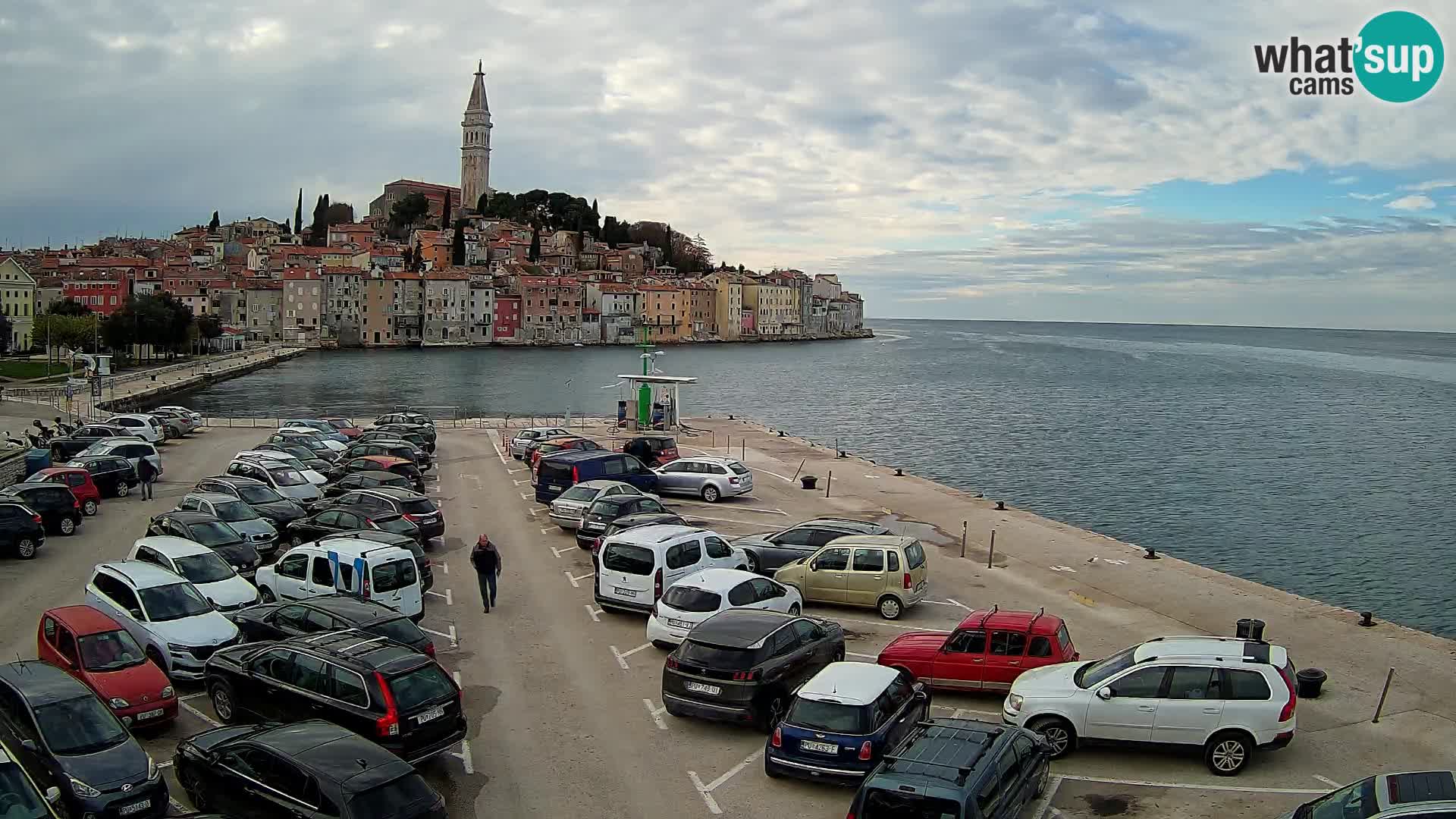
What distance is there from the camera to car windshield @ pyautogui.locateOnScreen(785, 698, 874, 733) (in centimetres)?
955

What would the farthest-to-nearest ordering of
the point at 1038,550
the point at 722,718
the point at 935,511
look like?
the point at 935,511 < the point at 1038,550 < the point at 722,718

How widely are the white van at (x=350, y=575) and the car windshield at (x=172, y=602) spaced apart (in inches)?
62.7

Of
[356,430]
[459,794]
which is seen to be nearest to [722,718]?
[459,794]

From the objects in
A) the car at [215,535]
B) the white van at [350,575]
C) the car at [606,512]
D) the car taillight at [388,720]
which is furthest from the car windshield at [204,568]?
the car at [606,512]

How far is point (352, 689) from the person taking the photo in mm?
9680

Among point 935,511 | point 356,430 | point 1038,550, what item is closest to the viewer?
point 1038,550

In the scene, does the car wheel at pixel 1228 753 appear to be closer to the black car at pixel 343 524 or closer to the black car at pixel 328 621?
the black car at pixel 328 621

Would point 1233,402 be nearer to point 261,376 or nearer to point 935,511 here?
point 935,511

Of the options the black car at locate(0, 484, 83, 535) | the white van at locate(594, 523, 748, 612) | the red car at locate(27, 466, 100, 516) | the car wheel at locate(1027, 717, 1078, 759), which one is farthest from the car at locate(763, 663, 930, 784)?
the red car at locate(27, 466, 100, 516)

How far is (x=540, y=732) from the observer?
11172 millimetres

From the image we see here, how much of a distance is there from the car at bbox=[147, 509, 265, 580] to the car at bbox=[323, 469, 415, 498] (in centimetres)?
446

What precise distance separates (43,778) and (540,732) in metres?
4.42

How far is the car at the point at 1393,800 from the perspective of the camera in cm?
694

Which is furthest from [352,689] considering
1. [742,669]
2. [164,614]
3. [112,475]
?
[112,475]
